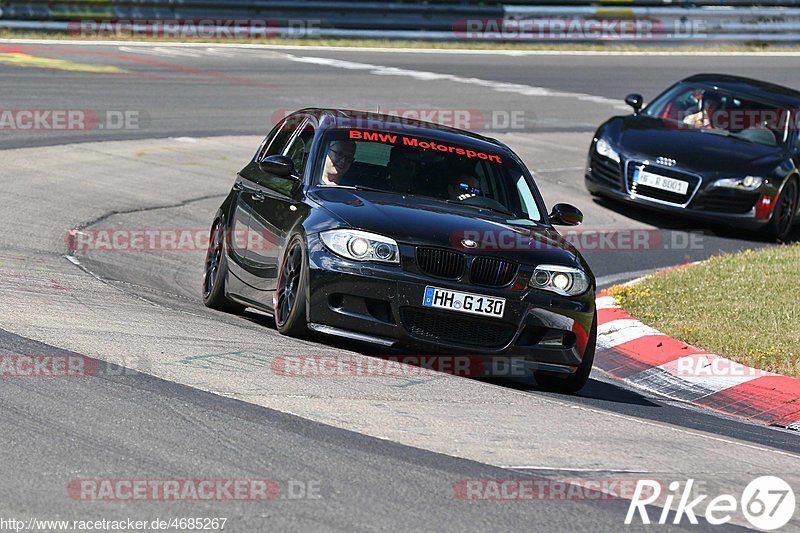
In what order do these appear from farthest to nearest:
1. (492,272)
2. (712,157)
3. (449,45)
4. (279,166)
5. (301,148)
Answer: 1. (449,45)
2. (712,157)
3. (301,148)
4. (279,166)
5. (492,272)

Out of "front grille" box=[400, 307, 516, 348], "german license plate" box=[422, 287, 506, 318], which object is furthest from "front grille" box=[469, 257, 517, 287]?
"front grille" box=[400, 307, 516, 348]

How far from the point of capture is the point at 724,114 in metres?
16.9

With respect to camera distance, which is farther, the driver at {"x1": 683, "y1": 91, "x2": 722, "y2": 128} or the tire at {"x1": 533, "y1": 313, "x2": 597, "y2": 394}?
the driver at {"x1": 683, "y1": 91, "x2": 722, "y2": 128}

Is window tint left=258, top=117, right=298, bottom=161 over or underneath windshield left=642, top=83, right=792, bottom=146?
over

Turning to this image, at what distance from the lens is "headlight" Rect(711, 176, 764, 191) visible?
1545 cm

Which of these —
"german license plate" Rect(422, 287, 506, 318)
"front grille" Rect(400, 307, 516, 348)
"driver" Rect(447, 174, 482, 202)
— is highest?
"driver" Rect(447, 174, 482, 202)

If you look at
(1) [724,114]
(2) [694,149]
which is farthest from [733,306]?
(1) [724,114]

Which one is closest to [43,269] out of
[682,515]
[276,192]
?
[276,192]

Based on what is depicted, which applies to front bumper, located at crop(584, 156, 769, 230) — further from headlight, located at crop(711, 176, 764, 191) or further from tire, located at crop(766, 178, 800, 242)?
tire, located at crop(766, 178, 800, 242)

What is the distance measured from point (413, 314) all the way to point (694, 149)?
887 centimetres

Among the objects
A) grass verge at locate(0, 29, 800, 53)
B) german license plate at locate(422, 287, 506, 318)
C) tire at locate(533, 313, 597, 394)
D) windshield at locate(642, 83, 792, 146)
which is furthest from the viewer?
grass verge at locate(0, 29, 800, 53)

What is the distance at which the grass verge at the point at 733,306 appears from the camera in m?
9.73

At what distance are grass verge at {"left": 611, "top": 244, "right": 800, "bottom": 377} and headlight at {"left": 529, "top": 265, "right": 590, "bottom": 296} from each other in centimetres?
190

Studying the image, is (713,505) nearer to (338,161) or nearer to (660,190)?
(338,161)
